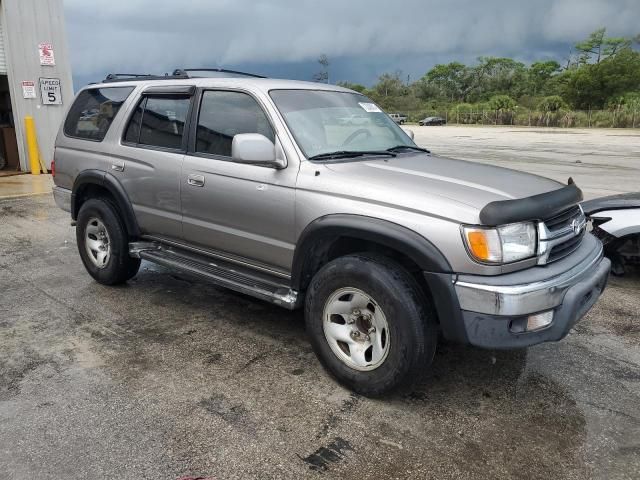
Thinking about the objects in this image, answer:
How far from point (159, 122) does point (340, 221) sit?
2.18 metres

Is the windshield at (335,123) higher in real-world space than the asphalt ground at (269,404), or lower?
higher

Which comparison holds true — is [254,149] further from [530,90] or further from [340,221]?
[530,90]

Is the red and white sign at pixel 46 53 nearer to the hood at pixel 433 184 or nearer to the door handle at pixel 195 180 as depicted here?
the door handle at pixel 195 180

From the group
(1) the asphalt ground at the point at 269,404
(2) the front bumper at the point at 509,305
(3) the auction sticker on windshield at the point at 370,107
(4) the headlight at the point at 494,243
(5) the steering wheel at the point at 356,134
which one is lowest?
(1) the asphalt ground at the point at 269,404

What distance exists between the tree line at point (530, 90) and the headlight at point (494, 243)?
167 feet

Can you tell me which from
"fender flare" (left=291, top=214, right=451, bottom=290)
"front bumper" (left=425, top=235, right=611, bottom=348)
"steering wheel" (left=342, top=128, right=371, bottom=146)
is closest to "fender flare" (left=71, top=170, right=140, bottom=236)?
"fender flare" (left=291, top=214, right=451, bottom=290)

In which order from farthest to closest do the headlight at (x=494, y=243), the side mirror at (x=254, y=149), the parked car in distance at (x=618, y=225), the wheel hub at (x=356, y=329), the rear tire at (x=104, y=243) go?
1. the parked car in distance at (x=618, y=225)
2. the rear tire at (x=104, y=243)
3. the side mirror at (x=254, y=149)
4. the wheel hub at (x=356, y=329)
5. the headlight at (x=494, y=243)

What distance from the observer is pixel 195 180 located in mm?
4195

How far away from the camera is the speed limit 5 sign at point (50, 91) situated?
1356 cm

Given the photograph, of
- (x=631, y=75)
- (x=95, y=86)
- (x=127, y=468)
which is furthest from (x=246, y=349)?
(x=631, y=75)

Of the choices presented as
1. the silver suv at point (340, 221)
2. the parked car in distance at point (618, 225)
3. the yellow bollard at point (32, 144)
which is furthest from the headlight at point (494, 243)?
the yellow bollard at point (32, 144)

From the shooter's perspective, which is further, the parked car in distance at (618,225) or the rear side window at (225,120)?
the parked car in distance at (618,225)

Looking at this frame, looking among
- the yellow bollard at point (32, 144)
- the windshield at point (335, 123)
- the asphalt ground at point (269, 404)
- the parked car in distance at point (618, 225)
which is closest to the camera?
the asphalt ground at point (269, 404)

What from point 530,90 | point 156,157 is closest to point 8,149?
point 156,157
